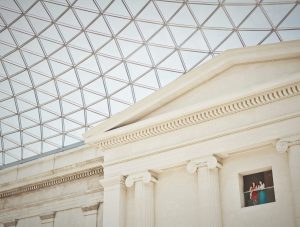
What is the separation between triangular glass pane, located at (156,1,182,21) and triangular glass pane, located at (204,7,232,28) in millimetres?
2080

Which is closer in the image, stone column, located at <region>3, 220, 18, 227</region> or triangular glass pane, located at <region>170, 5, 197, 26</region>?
triangular glass pane, located at <region>170, 5, 197, 26</region>

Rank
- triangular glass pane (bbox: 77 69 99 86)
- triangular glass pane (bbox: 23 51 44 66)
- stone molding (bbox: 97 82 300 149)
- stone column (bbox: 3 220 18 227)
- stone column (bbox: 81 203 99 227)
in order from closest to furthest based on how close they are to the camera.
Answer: stone molding (bbox: 97 82 300 149) → stone column (bbox: 81 203 99 227) → stone column (bbox: 3 220 18 227) → triangular glass pane (bbox: 77 69 99 86) → triangular glass pane (bbox: 23 51 44 66)

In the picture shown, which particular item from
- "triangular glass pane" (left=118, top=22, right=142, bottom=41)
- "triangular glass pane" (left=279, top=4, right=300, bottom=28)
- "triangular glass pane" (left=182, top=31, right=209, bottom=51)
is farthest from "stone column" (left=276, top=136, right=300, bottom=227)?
"triangular glass pane" (left=118, top=22, right=142, bottom=41)

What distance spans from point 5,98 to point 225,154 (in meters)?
22.0

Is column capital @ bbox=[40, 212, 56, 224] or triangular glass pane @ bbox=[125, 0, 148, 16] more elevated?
triangular glass pane @ bbox=[125, 0, 148, 16]

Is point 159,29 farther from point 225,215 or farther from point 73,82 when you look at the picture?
point 225,215

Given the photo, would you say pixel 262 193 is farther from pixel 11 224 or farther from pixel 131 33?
pixel 11 224

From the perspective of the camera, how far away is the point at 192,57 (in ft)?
108

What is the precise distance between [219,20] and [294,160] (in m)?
12.7

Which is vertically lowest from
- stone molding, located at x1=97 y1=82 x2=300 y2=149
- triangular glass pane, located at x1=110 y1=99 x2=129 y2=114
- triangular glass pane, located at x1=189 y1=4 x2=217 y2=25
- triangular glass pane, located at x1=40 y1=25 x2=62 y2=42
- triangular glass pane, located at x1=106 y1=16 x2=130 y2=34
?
stone molding, located at x1=97 y1=82 x2=300 y2=149

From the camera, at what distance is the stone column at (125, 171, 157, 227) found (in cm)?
2393

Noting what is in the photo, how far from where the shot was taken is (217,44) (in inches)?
1265

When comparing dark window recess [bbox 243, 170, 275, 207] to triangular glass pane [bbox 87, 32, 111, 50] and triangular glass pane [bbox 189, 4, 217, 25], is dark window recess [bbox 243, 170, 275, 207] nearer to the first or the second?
triangular glass pane [bbox 189, 4, 217, 25]

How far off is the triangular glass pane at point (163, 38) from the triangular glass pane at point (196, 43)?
38.9 inches
